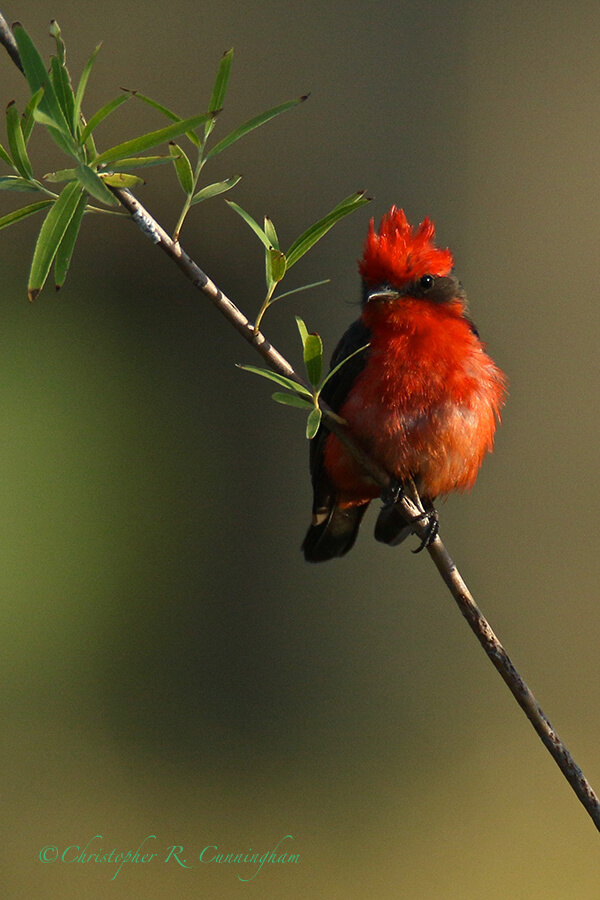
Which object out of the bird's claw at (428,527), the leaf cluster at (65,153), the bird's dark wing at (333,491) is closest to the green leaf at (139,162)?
the leaf cluster at (65,153)

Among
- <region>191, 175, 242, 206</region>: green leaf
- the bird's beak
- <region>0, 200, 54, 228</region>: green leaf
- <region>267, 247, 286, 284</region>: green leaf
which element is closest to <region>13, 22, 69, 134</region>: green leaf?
<region>0, 200, 54, 228</region>: green leaf

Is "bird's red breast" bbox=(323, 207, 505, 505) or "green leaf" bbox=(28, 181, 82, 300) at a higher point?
"green leaf" bbox=(28, 181, 82, 300)

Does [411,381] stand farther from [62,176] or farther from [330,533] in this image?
[62,176]

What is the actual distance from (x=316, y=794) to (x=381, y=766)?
18.4 inches

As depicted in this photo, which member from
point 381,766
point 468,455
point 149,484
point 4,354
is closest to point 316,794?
point 381,766

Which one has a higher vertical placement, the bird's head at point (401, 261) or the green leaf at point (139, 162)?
the green leaf at point (139, 162)

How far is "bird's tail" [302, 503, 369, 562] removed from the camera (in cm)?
324

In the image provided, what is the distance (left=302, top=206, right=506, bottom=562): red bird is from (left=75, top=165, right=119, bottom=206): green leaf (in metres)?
1.65

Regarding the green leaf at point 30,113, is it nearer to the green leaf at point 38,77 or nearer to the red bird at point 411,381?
the green leaf at point 38,77

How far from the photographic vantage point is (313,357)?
4.56 feet

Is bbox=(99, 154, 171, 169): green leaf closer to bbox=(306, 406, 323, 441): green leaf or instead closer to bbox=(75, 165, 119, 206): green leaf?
bbox=(75, 165, 119, 206): green leaf

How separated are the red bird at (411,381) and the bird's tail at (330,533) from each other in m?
0.23

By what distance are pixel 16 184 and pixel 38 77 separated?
134mm

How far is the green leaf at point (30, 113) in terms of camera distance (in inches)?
38.3
